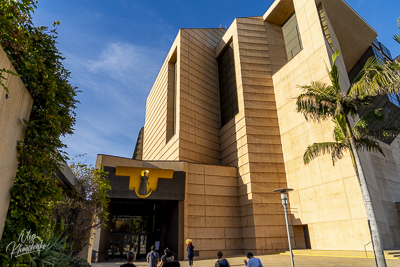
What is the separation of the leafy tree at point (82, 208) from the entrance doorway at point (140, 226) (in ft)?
45.8

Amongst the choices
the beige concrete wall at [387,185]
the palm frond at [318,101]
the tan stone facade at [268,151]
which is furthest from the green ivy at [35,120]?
the beige concrete wall at [387,185]

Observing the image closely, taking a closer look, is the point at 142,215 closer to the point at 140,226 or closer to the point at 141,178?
the point at 140,226

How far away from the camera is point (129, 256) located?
16.3 feet

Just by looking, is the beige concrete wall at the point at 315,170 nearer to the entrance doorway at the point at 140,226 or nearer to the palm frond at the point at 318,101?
the palm frond at the point at 318,101

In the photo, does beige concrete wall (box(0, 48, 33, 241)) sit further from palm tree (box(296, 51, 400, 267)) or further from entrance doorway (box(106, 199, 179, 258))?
entrance doorway (box(106, 199, 179, 258))

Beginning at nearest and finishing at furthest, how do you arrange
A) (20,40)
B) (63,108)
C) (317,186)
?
(20,40) → (63,108) → (317,186)

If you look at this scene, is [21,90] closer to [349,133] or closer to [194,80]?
[349,133]

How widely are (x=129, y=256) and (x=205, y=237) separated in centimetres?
2049

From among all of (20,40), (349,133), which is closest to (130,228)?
(349,133)

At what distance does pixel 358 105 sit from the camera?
1201cm

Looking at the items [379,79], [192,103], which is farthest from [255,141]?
[379,79]

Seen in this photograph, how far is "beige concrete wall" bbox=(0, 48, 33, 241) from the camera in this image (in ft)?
16.3

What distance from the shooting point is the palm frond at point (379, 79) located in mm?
9727

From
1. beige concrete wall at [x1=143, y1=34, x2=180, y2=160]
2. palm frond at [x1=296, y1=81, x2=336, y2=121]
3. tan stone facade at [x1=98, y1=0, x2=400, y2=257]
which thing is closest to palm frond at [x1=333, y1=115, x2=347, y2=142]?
palm frond at [x1=296, y1=81, x2=336, y2=121]
